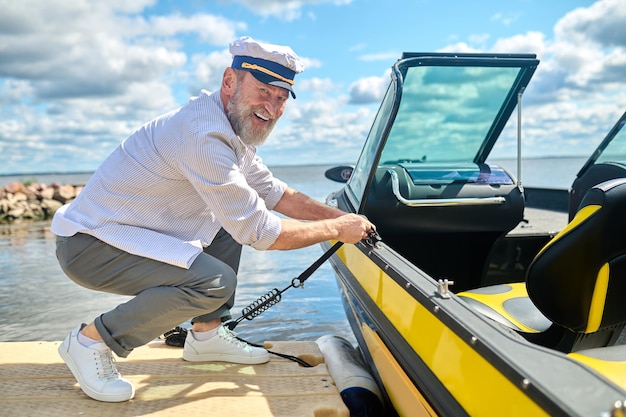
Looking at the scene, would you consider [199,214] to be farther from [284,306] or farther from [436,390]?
[284,306]

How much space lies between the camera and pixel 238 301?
21.1 feet

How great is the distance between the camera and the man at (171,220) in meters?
2.55

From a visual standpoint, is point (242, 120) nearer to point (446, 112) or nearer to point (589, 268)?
point (589, 268)

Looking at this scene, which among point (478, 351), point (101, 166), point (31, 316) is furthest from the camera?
point (31, 316)

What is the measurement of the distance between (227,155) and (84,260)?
0.86 metres

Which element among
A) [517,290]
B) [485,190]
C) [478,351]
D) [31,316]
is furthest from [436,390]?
[31,316]

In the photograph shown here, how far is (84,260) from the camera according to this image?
2666mm

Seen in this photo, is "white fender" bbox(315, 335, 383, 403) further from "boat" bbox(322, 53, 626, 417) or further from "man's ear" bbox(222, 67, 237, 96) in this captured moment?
"man's ear" bbox(222, 67, 237, 96)

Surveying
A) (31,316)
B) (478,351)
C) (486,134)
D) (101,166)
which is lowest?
(31,316)

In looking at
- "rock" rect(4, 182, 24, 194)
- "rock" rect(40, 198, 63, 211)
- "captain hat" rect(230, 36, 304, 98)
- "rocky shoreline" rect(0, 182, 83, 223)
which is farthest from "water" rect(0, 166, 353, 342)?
"rock" rect(4, 182, 24, 194)

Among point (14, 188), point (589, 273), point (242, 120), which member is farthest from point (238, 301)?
point (14, 188)

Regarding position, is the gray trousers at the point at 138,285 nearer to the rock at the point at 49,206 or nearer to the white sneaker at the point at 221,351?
the white sneaker at the point at 221,351

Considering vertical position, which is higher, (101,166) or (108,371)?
(101,166)

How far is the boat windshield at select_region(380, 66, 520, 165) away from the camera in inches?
158
